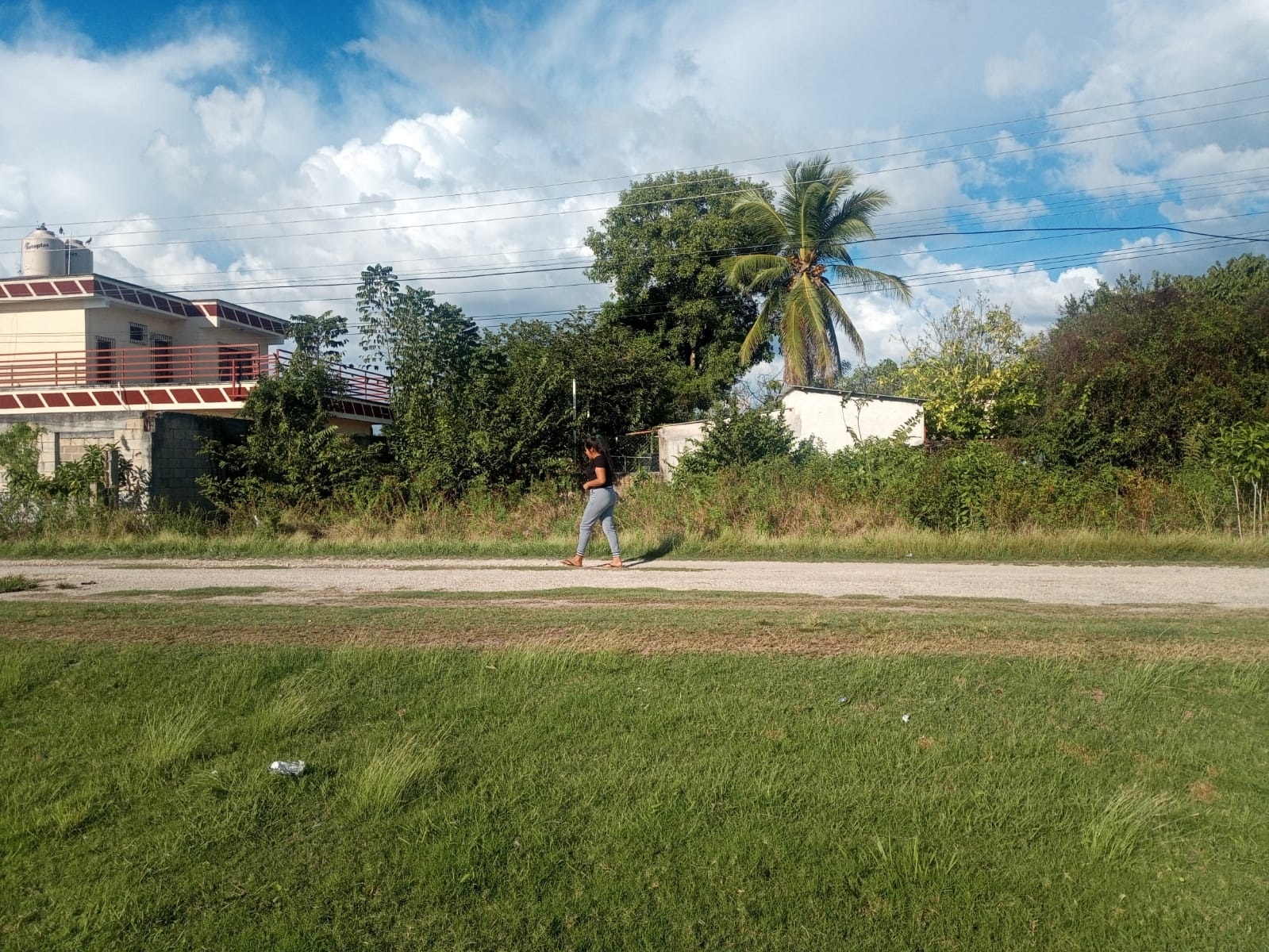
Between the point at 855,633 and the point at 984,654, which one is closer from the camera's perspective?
the point at 984,654

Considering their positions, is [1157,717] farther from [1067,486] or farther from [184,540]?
[184,540]

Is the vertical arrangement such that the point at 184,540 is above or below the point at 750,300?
below

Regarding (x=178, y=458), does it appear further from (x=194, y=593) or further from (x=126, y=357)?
(x=126, y=357)

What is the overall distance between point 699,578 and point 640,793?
7898 millimetres

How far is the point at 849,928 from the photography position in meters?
3.81

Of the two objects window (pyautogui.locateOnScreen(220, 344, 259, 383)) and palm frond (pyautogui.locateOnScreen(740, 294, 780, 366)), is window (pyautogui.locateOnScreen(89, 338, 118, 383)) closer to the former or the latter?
window (pyautogui.locateOnScreen(220, 344, 259, 383))

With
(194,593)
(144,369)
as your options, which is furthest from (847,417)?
(144,369)

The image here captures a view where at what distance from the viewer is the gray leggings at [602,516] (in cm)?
1432

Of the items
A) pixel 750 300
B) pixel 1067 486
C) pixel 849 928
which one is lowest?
pixel 849 928

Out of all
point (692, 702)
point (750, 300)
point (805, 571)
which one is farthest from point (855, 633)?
point (750, 300)

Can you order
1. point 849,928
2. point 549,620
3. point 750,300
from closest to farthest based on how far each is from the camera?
point 849,928 < point 549,620 < point 750,300

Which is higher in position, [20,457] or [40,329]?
[40,329]

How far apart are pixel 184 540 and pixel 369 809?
14.5m

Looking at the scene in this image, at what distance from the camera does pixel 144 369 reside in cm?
3303
